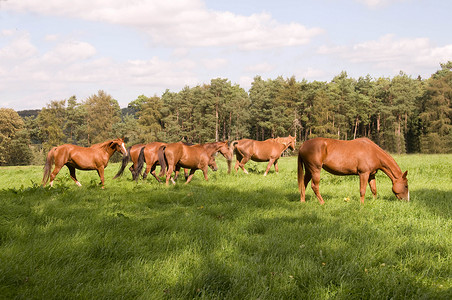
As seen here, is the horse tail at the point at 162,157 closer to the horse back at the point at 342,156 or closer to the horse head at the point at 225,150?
the horse head at the point at 225,150

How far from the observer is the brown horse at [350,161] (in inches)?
334

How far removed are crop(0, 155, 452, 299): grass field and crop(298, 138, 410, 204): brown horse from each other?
790 millimetres

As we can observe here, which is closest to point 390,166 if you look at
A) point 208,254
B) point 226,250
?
point 226,250

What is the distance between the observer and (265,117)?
69.1m

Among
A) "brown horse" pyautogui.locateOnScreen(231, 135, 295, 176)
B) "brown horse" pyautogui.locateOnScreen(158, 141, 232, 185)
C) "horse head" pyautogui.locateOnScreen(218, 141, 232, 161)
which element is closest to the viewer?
"brown horse" pyautogui.locateOnScreen(158, 141, 232, 185)

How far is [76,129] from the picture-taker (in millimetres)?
76188

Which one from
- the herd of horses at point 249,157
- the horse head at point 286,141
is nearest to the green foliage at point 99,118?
the horse head at point 286,141

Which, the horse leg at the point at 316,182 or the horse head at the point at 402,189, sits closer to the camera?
the horse head at the point at 402,189

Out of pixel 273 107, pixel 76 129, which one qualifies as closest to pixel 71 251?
pixel 273 107

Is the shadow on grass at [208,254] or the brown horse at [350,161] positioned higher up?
the brown horse at [350,161]

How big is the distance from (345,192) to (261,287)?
713cm

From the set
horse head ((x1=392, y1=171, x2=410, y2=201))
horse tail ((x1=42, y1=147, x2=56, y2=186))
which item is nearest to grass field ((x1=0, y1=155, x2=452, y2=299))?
horse head ((x1=392, y1=171, x2=410, y2=201))

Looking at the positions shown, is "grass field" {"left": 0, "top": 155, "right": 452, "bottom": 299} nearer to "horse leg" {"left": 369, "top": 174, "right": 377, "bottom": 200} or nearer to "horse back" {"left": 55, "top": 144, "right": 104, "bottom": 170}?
"horse leg" {"left": 369, "top": 174, "right": 377, "bottom": 200}

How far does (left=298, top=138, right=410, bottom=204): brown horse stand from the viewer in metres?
8.48
